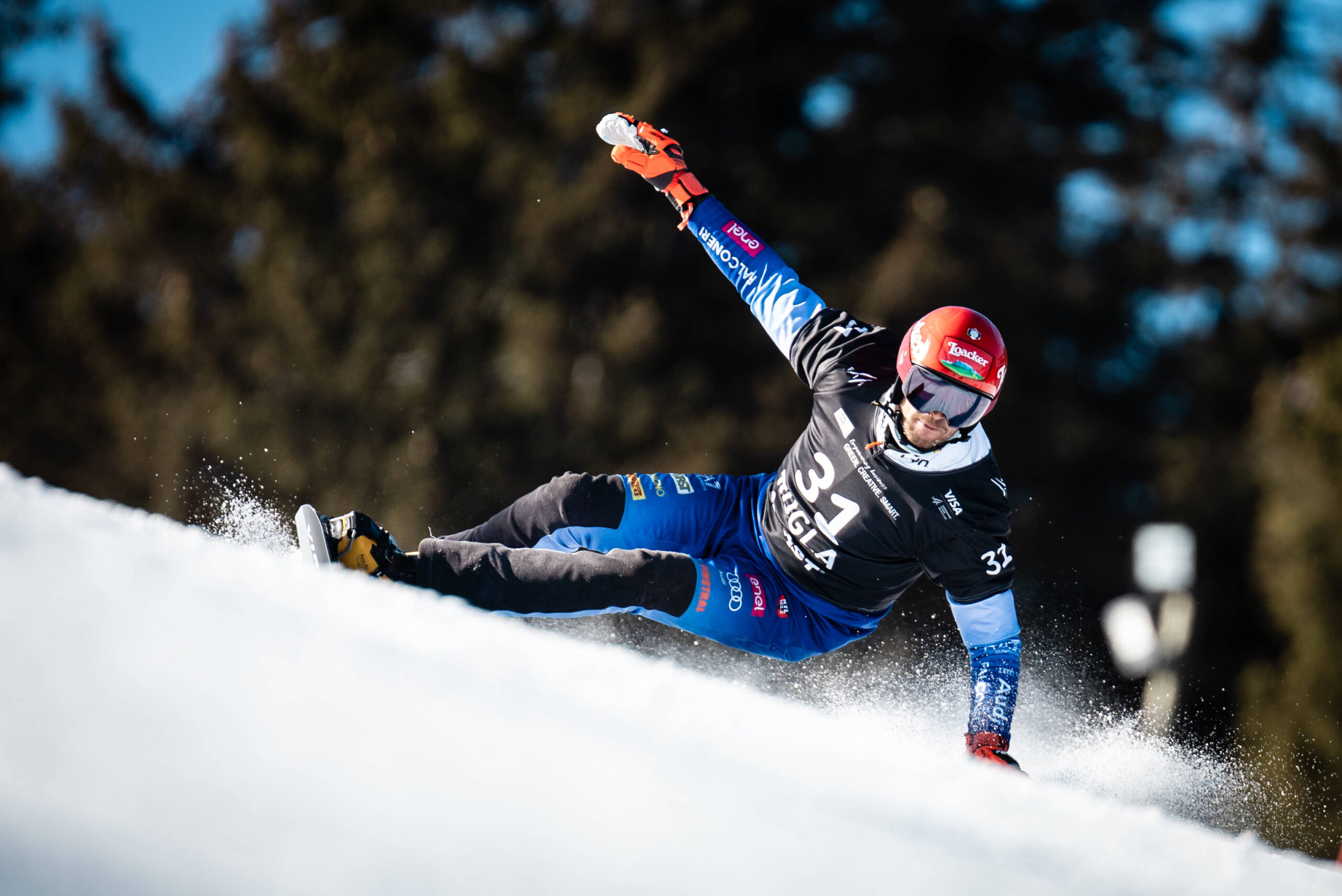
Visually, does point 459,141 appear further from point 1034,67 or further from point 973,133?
point 1034,67

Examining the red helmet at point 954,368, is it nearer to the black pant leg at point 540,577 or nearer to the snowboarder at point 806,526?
the snowboarder at point 806,526

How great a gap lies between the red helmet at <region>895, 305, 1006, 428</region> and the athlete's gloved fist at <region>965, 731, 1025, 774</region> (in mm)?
832

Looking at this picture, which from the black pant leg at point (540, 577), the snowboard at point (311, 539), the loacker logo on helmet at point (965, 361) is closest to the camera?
the snowboard at point (311, 539)

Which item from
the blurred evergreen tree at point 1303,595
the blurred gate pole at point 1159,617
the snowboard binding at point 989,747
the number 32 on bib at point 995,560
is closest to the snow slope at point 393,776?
the snowboard binding at point 989,747

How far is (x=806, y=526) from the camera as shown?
3.21m

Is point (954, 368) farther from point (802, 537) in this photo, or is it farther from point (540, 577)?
point (540, 577)

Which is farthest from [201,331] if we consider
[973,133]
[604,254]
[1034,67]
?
[1034,67]

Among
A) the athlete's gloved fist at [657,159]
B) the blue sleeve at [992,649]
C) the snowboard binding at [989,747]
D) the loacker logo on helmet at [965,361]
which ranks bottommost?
the snowboard binding at [989,747]

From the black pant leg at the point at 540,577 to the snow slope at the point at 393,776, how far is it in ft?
4.41

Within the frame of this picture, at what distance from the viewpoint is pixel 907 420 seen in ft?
9.53

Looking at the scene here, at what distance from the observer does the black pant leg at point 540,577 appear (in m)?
2.73

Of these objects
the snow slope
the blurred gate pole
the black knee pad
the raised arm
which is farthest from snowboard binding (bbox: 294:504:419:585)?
the blurred gate pole

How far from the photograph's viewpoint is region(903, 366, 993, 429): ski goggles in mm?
2875

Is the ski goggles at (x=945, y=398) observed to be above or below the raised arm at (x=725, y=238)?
below
